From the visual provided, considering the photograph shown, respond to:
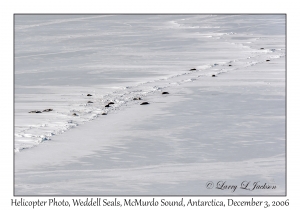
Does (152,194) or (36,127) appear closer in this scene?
(152,194)

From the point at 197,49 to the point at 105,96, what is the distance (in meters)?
8.70

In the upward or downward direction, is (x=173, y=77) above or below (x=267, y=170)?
above

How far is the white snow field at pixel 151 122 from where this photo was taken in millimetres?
5855

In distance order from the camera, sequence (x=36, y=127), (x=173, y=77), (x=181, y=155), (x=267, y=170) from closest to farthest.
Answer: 1. (x=267, y=170)
2. (x=181, y=155)
3. (x=36, y=127)
4. (x=173, y=77)

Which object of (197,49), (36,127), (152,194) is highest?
(197,49)

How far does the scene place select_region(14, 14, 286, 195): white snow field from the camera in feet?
19.2

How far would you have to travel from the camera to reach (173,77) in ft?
42.1

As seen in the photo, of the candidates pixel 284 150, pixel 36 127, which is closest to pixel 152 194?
pixel 284 150


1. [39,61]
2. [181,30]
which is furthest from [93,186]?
[181,30]

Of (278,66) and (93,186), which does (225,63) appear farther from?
(93,186)

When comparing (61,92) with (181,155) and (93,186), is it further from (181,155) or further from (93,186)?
(93,186)

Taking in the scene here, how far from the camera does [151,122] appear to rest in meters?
8.29

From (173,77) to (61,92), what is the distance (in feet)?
9.14

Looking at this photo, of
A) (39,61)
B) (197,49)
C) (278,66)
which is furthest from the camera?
(197,49)
